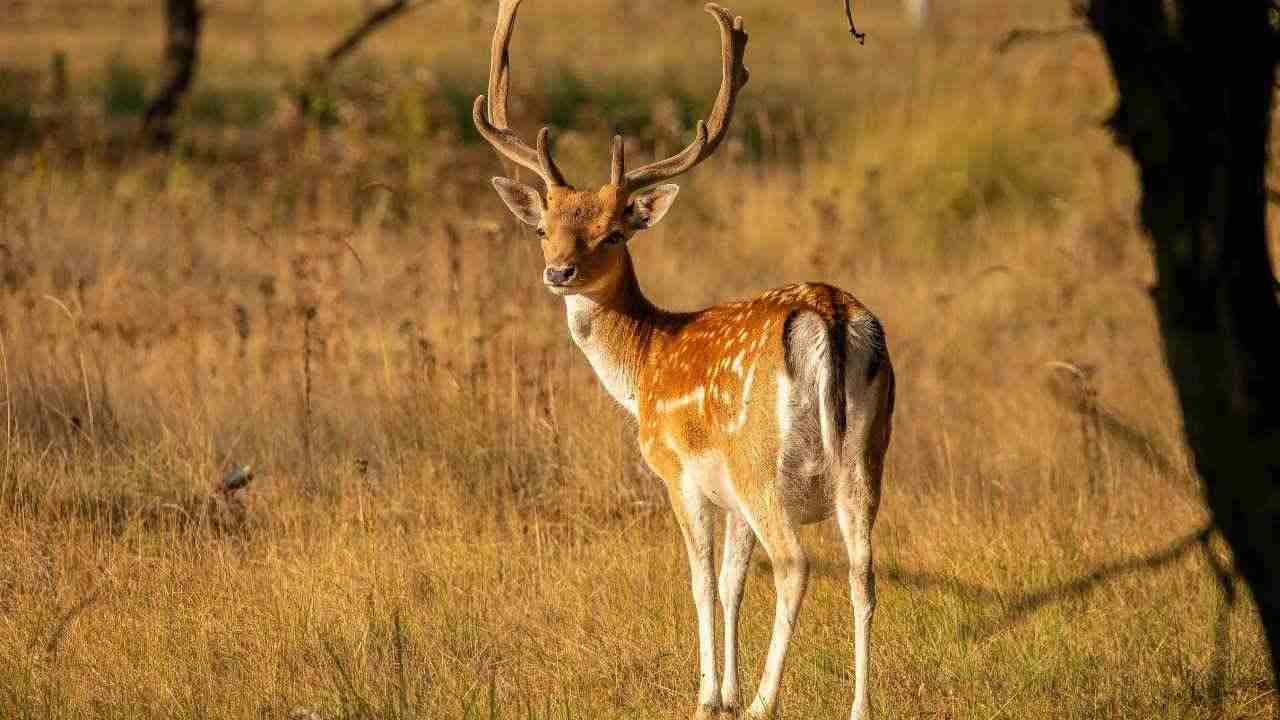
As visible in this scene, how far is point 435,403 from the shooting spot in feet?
24.8

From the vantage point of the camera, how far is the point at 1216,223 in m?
3.74

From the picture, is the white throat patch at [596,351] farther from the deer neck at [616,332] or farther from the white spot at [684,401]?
the white spot at [684,401]

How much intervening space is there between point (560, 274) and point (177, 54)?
11.4 m

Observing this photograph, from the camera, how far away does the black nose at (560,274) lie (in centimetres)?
564

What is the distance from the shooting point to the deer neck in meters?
5.92

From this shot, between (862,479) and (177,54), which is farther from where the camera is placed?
(177,54)

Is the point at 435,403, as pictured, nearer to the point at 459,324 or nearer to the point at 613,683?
the point at 459,324

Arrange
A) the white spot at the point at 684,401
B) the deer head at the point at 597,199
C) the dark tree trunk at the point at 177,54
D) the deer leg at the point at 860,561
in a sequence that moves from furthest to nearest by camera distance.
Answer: the dark tree trunk at the point at 177,54, the deer head at the point at 597,199, the white spot at the point at 684,401, the deer leg at the point at 860,561

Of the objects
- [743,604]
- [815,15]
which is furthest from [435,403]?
[815,15]

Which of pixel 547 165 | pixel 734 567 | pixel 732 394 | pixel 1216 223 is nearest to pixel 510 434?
pixel 547 165

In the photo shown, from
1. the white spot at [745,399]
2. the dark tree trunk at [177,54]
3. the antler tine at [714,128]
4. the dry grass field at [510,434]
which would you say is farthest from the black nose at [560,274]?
the dark tree trunk at [177,54]

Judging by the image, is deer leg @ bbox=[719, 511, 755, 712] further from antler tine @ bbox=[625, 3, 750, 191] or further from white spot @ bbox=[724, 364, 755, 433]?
antler tine @ bbox=[625, 3, 750, 191]

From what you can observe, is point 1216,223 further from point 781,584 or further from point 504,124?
point 504,124

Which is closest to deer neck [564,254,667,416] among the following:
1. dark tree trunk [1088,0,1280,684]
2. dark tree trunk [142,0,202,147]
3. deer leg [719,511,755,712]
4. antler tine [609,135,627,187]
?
antler tine [609,135,627,187]
